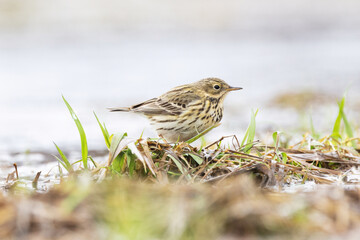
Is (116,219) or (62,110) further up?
(116,219)

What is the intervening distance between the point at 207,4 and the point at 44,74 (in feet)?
49.1

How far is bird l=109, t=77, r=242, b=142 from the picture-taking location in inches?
274

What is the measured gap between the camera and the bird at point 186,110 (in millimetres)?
6957

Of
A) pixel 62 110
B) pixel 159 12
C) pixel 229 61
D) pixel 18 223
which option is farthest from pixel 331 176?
pixel 159 12

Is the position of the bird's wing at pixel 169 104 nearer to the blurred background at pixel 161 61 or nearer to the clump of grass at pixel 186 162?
the clump of grass at pixel 186 162

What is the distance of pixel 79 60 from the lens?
18578 millimetres

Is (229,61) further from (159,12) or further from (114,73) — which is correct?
(159,12)

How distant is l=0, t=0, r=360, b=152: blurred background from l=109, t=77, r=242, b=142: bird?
6.08ft

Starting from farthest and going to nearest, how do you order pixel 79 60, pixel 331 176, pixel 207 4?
pixel 207 4 < pixel 79 60 < pixel 331 176

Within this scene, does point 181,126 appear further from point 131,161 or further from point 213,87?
point 131,161

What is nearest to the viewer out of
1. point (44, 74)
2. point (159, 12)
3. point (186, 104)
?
point (186, 104)

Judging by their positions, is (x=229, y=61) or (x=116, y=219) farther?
(x=229, y=61)

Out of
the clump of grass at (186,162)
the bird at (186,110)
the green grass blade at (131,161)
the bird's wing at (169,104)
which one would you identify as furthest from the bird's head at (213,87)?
the green grass blade at (131,161)

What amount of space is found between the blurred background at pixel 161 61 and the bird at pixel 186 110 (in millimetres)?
1854
